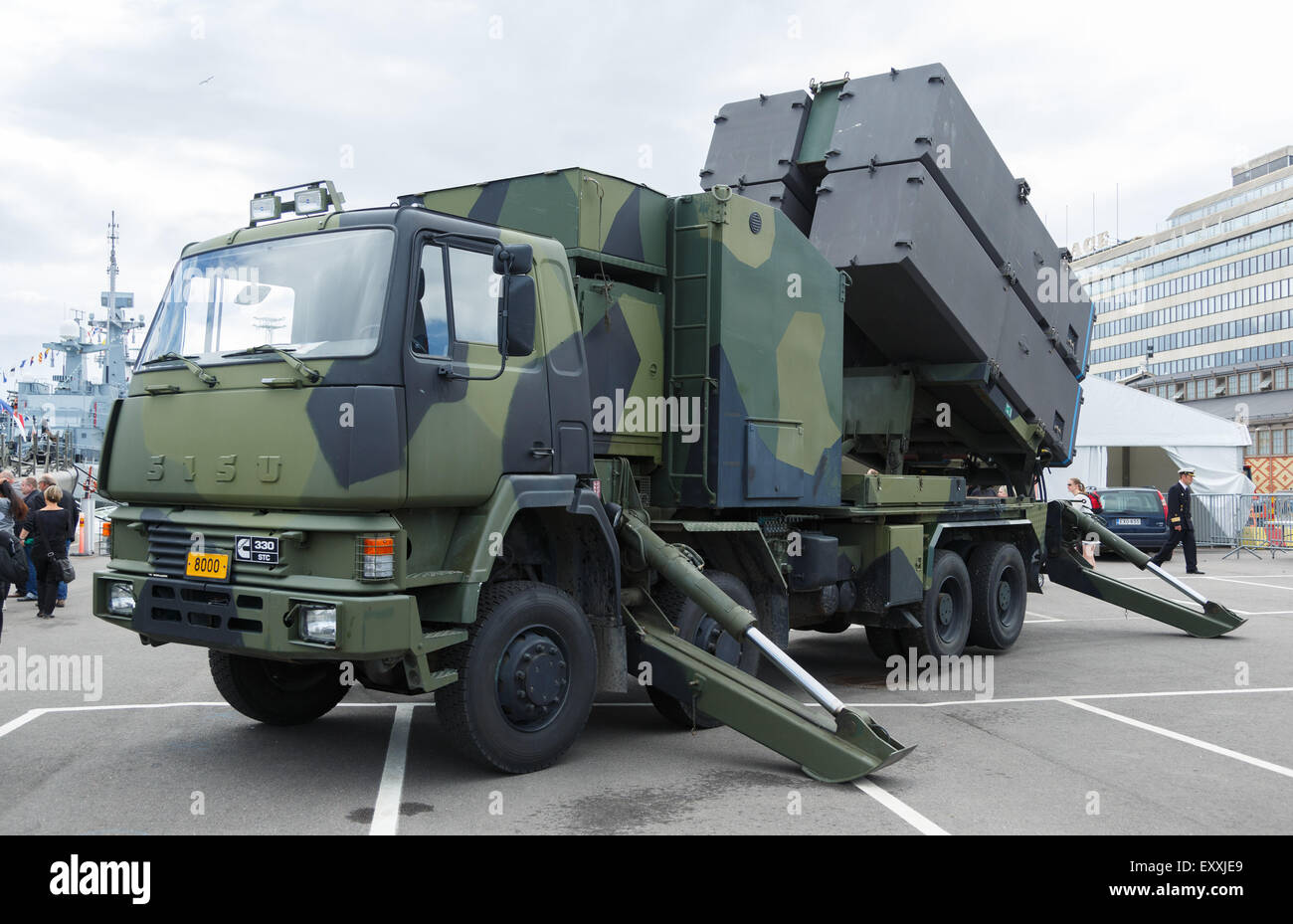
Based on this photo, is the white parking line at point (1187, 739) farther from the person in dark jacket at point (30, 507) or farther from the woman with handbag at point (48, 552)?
the person in dark jacket at point (30, 507)

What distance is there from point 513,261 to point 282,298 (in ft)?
3.81

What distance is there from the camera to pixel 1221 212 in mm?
92375

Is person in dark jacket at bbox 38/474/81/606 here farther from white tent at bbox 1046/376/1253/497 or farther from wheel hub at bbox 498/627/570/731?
white tent at bbox 1046/376/1253/497

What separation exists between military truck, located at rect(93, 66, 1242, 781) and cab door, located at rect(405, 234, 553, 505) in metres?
0.02

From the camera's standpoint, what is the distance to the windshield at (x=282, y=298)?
5.26 meters

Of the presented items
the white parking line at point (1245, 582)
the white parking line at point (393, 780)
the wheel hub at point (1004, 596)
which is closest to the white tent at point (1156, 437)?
the white parking line at point (1245, 582)

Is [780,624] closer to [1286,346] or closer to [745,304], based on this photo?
[745,304]

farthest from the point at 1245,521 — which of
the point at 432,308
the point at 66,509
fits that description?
the point at 432,308

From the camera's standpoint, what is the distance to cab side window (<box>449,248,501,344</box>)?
551cm

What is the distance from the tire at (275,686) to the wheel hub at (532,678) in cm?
153

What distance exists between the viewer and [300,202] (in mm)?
5805

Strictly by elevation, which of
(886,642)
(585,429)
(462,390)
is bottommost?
(886,642)

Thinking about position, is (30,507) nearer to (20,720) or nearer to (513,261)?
(20,720)
